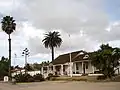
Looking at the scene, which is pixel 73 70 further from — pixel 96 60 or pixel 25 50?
pixel 25 50

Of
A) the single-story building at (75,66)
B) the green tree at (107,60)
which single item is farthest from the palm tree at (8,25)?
the green tree at (107,60)

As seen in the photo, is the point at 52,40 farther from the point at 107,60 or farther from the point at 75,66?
the point at 107,60

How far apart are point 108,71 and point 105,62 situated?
1383mm

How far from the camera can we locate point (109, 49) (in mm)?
42531

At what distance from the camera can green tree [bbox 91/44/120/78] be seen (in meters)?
41.0

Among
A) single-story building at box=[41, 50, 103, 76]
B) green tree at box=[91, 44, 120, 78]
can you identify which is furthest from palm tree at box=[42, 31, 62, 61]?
green tree at box=[91, 44, 120, 78]

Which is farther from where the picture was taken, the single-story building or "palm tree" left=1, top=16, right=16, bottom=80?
"palm tree" left=1, top=16, right=16, bottom=80

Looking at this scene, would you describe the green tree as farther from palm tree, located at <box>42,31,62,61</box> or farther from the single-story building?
palm tree, located at <box>42,31,62,61</box>

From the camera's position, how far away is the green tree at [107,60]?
41.0m

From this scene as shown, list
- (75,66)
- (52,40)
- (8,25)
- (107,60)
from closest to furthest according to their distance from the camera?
(107,60) < (75,66) < (8,25) < (52,40)

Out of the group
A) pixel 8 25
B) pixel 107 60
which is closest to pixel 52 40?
pixel 8 25

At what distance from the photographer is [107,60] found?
41156 millimetres

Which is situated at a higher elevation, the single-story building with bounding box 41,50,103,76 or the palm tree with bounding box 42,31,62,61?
the palm tree with bounding box 42,31,62,61

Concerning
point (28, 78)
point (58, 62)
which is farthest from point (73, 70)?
point (28, 78)
